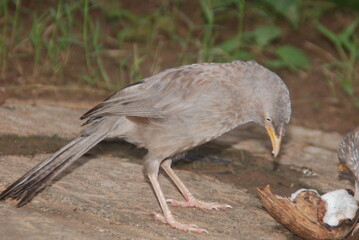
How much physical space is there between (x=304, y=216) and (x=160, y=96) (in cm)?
145

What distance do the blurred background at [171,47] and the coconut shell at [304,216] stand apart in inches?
127

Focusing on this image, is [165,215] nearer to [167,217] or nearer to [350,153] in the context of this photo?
[167,217]

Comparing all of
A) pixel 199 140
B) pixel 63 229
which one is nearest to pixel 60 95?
pixel 199 140

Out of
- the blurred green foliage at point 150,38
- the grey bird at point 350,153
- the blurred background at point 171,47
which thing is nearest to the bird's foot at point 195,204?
the grey bird at point 350,153

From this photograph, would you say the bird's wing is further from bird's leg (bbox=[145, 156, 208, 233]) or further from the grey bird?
the grey bird

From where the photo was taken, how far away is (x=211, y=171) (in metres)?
5.78

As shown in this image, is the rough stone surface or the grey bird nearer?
the rough stone surface

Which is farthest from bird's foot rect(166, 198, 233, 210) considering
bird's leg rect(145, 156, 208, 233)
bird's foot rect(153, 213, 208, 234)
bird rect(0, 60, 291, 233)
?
bird's foot rect(153, 213, 208, 234)

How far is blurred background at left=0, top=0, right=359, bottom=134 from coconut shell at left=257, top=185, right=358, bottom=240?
3.24 metres

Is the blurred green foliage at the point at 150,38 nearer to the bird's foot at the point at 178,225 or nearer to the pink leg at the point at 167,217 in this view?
the pink leg at the point at 167,217

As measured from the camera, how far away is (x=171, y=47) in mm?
9234

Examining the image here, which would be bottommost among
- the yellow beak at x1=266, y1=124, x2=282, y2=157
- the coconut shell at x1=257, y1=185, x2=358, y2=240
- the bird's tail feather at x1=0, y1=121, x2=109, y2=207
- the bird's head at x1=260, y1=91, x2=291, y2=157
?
the coconut shell at x1=257, y1=185, x2=358, y2=240

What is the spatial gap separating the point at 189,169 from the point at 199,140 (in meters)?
0.94

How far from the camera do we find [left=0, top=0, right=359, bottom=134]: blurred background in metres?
7.65
